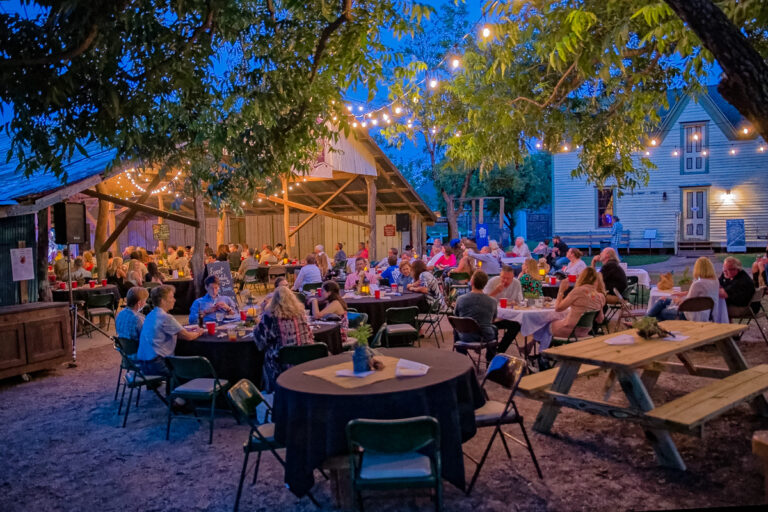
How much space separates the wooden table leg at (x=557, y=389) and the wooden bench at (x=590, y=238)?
71.0ft

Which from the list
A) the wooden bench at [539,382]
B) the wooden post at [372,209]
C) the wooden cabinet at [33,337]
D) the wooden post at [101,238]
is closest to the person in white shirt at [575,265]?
the wooden bench at [539,382]

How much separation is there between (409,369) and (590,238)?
23926mm

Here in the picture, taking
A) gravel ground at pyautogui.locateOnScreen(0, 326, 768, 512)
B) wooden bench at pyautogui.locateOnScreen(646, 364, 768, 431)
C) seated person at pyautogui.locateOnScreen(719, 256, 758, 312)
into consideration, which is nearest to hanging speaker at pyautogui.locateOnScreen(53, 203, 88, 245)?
gravel ground at pyautogui.locateOnScreen(0, 326, 768, 512)

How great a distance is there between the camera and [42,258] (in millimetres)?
9664

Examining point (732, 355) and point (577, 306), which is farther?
point (577, 306)

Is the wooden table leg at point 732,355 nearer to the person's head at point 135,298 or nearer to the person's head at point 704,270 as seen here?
the person's head at point 704,270

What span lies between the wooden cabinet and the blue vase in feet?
19.7

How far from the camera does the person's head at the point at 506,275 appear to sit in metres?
8.14

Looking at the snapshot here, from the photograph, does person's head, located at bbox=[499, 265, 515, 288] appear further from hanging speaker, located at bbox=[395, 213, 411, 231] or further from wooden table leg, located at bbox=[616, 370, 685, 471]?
hanging speaker, located at bbox=[395, 213, 411, 231]

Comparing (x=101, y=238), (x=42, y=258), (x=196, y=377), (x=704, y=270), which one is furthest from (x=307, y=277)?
(x=704, y=270)

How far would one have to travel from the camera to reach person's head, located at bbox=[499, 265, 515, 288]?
8.14 meters

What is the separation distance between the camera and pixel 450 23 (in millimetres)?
31422

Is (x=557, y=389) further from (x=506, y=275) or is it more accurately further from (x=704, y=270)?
(x=704, y=270)

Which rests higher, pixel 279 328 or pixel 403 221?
pixel 403 221
